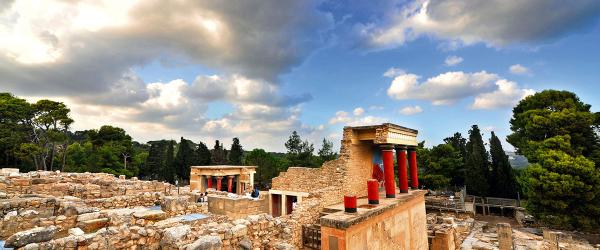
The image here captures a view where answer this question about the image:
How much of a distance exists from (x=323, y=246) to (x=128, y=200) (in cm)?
754

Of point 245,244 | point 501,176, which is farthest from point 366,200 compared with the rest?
point 501,176

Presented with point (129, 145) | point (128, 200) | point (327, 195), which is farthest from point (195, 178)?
point (129, 145)

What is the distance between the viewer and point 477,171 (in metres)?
29.2

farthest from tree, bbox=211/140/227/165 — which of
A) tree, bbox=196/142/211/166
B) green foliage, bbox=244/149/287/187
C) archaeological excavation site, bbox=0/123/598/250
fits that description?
archaeological excavation site, bbox=0/123/598/250

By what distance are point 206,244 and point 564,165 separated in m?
23.5

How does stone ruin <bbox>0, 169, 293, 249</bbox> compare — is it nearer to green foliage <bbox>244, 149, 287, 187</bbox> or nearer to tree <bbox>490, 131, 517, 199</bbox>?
green foliage <bbox>244, 149, 287, 187</bbox>

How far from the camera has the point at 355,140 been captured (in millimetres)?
10336

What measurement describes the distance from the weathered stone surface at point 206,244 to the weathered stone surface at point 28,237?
7.04 feet

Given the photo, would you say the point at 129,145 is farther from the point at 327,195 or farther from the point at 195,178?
the point at 327,195

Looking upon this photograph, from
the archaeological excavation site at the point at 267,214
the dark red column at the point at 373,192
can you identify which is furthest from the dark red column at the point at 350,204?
the dark red column at the point at 373,192

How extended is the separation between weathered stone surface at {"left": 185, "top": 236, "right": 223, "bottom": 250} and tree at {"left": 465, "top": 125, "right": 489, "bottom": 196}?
3224 centimetres

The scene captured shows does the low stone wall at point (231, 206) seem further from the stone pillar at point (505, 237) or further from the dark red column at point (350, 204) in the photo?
the stone pillar at point (505, 237)

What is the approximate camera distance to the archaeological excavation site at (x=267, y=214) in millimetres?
4875

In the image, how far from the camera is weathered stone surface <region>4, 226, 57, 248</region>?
3.94 m
